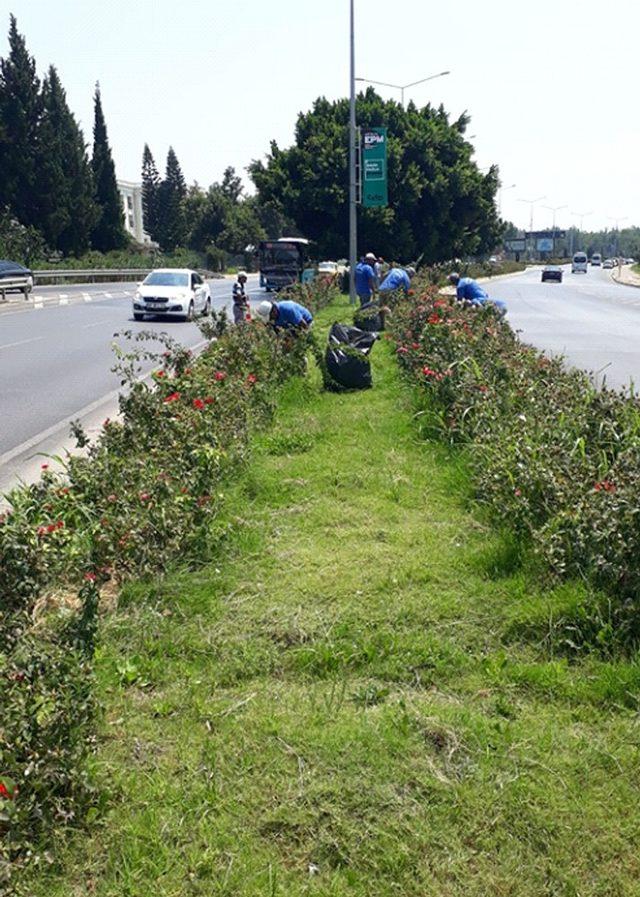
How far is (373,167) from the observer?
930 inches

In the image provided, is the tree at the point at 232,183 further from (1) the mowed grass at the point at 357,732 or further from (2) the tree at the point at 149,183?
(1) the mowed grass at the point at 357,732

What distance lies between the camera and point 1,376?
12289mm

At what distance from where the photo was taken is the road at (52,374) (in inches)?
322

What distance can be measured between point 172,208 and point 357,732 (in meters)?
87.3

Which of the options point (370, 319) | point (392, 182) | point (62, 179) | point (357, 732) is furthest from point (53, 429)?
point (62, 179)

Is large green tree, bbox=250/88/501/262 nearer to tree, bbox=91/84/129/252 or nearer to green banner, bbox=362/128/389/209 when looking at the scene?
green banner, bbox=362/128/389/209

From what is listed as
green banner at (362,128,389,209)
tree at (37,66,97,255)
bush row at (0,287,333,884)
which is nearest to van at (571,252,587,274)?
tree at (37,66,97,255)

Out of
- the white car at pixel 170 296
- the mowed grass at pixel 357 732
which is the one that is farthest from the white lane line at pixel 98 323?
the mowed grass at pixel 357 732

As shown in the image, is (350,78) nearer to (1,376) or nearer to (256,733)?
(1,376)

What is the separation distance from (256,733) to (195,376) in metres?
3.97

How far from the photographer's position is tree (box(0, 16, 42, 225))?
53062 millimetres

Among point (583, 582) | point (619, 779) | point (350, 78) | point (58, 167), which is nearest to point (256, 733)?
point (619, 779)

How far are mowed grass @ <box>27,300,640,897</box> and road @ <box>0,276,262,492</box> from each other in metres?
3.25

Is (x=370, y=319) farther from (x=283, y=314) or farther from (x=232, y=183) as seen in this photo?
(x=232, y=183)
